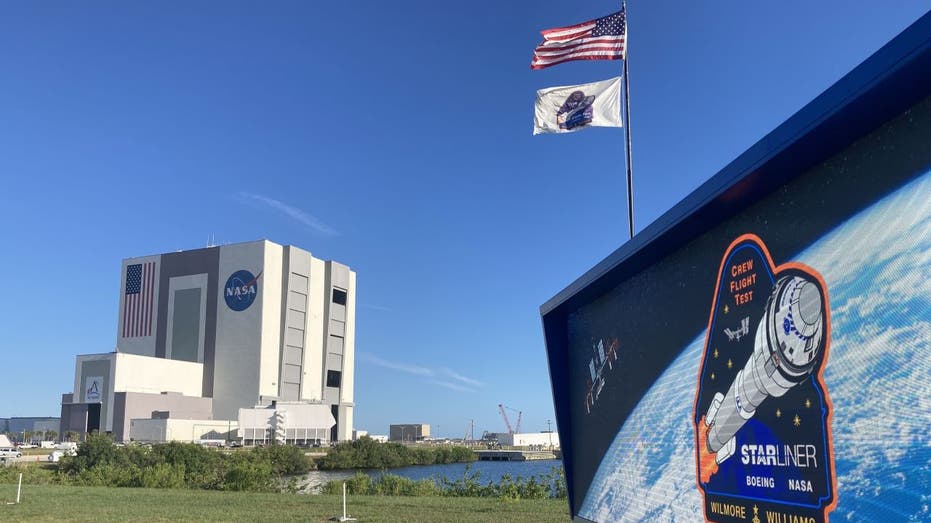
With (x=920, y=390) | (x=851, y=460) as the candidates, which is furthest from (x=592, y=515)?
(x=920, y=390)

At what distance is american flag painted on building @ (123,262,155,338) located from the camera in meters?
92.2

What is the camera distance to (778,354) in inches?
178

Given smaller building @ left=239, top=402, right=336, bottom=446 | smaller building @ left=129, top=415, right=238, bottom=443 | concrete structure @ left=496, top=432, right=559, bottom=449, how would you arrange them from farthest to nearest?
concrete structure @ left=496, top=432, right=559, bottom=449 → smaller building @ left=239, top=402, right=336, bottom=446 → smaller building @ left=129, top=415, right=238, bottom=443

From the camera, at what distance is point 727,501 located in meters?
4.97

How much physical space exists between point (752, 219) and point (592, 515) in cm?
445

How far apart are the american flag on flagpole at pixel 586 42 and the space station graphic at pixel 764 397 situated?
6.96 m

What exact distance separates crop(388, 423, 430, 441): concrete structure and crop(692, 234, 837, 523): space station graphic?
472ft

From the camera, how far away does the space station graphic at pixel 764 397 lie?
4109mm

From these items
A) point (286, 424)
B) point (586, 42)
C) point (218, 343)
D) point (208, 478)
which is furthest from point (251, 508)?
point (218, 343)

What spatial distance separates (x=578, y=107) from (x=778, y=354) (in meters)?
8.05

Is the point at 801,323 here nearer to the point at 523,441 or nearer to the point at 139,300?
the point at 139,300

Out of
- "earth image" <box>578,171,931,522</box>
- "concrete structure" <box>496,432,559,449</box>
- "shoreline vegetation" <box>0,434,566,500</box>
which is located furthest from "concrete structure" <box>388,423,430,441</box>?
"earth image" <box>578,171,931,522</box>

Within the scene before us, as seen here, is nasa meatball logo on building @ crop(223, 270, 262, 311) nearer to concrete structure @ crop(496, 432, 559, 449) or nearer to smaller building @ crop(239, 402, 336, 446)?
smaller building @ crop(239, 402, 336, 446)

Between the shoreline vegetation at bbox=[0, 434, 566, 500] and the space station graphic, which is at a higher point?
the space station graphic
